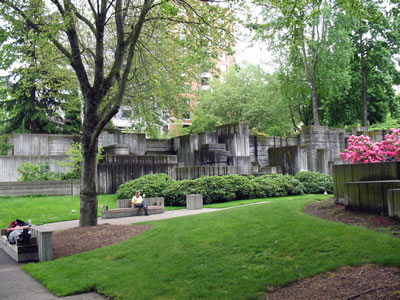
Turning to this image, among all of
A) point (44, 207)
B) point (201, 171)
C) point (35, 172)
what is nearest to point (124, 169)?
point (201, 171)

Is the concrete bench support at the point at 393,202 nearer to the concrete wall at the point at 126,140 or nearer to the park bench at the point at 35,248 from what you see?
the park bench at the point at 35,248

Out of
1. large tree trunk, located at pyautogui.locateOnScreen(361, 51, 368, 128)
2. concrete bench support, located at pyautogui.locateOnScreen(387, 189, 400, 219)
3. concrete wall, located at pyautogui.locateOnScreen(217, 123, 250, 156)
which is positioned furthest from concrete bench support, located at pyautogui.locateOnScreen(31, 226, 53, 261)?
large tree trunk, located at pyautogui.locateOnScreen(361, 51, 368, 128)

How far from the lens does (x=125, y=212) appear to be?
15.9m

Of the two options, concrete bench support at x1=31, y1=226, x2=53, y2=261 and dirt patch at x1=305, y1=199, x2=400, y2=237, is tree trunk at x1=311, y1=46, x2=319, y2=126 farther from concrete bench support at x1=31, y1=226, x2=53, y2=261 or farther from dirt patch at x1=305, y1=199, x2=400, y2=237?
concrete bench support at x1=31, y1=226, x2=53, y2=261

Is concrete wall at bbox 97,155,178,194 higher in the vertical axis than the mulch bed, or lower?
higher

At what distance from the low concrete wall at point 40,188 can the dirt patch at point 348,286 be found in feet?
55.3

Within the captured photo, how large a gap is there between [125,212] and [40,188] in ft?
21.6

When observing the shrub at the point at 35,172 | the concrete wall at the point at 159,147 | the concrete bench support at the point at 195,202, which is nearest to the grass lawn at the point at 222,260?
the concrete bench support at the point at 195,202

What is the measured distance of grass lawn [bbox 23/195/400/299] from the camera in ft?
19.8

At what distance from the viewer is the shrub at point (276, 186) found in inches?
775

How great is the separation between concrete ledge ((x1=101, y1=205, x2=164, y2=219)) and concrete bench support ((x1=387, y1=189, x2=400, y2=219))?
1021 centimetres

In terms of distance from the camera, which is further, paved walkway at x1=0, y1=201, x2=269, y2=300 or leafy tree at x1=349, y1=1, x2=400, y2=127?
leafy tree at x1=349, y1=1, x2=400, y2=127

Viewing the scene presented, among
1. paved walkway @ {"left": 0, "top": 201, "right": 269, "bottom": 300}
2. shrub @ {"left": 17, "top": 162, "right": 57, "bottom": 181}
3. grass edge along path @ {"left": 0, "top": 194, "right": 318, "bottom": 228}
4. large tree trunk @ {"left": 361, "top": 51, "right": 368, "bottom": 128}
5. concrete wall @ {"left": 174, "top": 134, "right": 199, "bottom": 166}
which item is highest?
large tree trunk @ {"left": 361, "top": 51, "right": 368, "bottom": 128}

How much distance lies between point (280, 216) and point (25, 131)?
992 inches
